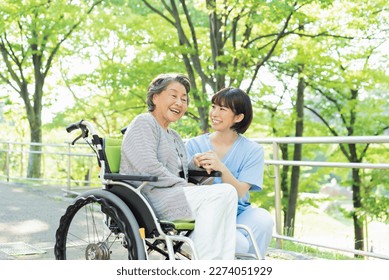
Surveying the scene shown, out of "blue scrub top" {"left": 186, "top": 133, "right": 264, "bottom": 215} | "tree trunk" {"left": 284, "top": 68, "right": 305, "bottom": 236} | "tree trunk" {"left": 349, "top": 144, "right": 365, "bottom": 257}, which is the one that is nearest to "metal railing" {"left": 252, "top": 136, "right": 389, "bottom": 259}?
"blue scrub top" {"left": 186, "top": 133, "right": 264, "bottom": 215}

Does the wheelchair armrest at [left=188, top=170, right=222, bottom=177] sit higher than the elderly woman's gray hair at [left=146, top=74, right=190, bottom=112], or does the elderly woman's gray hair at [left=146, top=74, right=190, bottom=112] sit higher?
the elderly woman's gray hair at [left=146, top=74, right=190, bottom=112]

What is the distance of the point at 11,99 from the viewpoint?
14.8m

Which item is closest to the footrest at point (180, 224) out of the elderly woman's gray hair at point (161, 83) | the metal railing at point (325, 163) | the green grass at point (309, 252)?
the elderly woman's gray hair at point (161, 83)

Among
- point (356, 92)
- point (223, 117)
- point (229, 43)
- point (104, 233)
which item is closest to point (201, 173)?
point (223, 117)

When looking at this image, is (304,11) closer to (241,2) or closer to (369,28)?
(241,2)

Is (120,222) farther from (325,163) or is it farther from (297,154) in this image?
(297,154)

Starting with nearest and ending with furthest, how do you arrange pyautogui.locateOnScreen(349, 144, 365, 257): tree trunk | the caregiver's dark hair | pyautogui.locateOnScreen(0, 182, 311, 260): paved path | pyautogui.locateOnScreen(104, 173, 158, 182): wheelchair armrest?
pyautogui.locateOnScreen(104, 173, 158, 182): wheelchair armrest → the caregiver's dark hair → pyautogui.locateOnScreen(0, 182, 311, 260): paved path → pyautogui.locateOnScreen(349, 144, 365, 257): tree trunk

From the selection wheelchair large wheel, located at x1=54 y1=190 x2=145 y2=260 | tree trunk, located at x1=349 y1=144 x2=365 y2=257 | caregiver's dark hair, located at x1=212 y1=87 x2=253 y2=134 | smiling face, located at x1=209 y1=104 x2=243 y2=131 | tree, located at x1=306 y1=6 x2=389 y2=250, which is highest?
tree, located at x1=306 y1=6 x2=389 y2=250

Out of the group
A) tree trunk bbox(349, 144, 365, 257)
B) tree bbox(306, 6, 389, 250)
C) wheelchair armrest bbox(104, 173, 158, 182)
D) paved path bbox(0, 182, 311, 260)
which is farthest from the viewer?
tree trunk bbox(349, 144, 365, 257)

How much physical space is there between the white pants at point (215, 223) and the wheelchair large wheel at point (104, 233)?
9.8 inches

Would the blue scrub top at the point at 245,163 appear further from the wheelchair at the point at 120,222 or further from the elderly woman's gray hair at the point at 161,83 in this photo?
the elderly woman's gray hair at the point at 161,83

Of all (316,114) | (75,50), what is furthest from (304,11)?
(75,50)

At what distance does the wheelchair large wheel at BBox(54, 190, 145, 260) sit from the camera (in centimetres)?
236

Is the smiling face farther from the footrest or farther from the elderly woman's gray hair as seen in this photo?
the footrest
